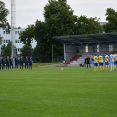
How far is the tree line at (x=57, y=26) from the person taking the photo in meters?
86.5

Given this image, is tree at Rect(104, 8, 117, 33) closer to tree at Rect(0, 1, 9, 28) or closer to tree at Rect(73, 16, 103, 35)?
tree at Rect(73, 16, 103, 35)

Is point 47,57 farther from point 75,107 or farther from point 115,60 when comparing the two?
point 75,107

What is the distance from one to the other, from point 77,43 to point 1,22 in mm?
20362

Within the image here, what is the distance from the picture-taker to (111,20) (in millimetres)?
88125

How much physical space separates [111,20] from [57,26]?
1094 cm

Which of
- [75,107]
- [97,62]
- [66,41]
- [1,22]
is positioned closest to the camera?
[75,107]

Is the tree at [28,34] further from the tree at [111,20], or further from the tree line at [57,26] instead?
the tree at [111,20]

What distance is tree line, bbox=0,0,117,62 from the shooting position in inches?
3406

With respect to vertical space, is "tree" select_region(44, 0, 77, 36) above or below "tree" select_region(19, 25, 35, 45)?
above

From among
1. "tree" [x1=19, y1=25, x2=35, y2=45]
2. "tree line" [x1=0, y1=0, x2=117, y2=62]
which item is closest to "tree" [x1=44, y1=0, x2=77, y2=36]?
"tree line" [x1=0, y1=0, x2=117, y2=62]

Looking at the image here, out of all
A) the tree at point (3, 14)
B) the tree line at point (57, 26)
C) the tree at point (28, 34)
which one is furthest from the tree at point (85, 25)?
the tree at point (3, 14)

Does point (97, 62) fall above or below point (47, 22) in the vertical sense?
below

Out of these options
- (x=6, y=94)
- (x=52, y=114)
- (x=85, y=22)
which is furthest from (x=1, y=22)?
(x=52, y=114)

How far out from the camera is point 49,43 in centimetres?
8825
